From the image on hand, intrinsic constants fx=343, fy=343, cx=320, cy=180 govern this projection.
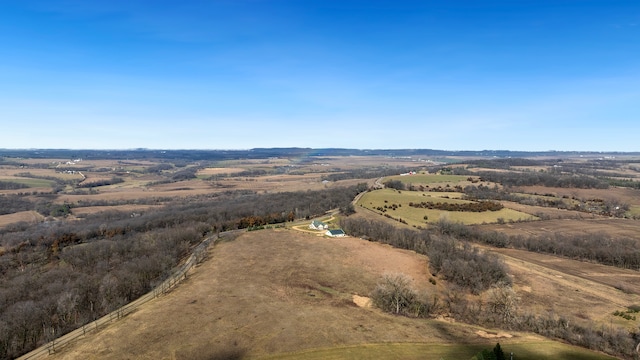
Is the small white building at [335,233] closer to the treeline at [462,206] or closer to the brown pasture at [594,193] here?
the treeline at [462,206]

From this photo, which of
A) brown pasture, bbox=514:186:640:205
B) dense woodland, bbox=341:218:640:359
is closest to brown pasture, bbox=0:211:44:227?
dense woodland, bbox=341:218:640:359

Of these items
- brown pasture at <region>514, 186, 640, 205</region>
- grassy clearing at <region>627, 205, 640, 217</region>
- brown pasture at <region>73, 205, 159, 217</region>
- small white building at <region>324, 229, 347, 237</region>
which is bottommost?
brown pasture at <region>73, 205, 159, 217</region>

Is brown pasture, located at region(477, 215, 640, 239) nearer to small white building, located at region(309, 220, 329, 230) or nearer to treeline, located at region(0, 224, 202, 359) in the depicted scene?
small white building, located at region(309, 220, 329, 230)

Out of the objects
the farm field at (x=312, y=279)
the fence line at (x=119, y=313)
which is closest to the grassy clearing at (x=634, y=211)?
the farm field at (x=312, y=279)

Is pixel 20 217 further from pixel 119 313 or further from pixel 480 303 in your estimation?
pixel 480 303

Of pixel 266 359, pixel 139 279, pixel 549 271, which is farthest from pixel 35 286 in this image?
pixel 549 271

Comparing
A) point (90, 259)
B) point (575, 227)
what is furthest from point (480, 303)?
point (90, 259)
